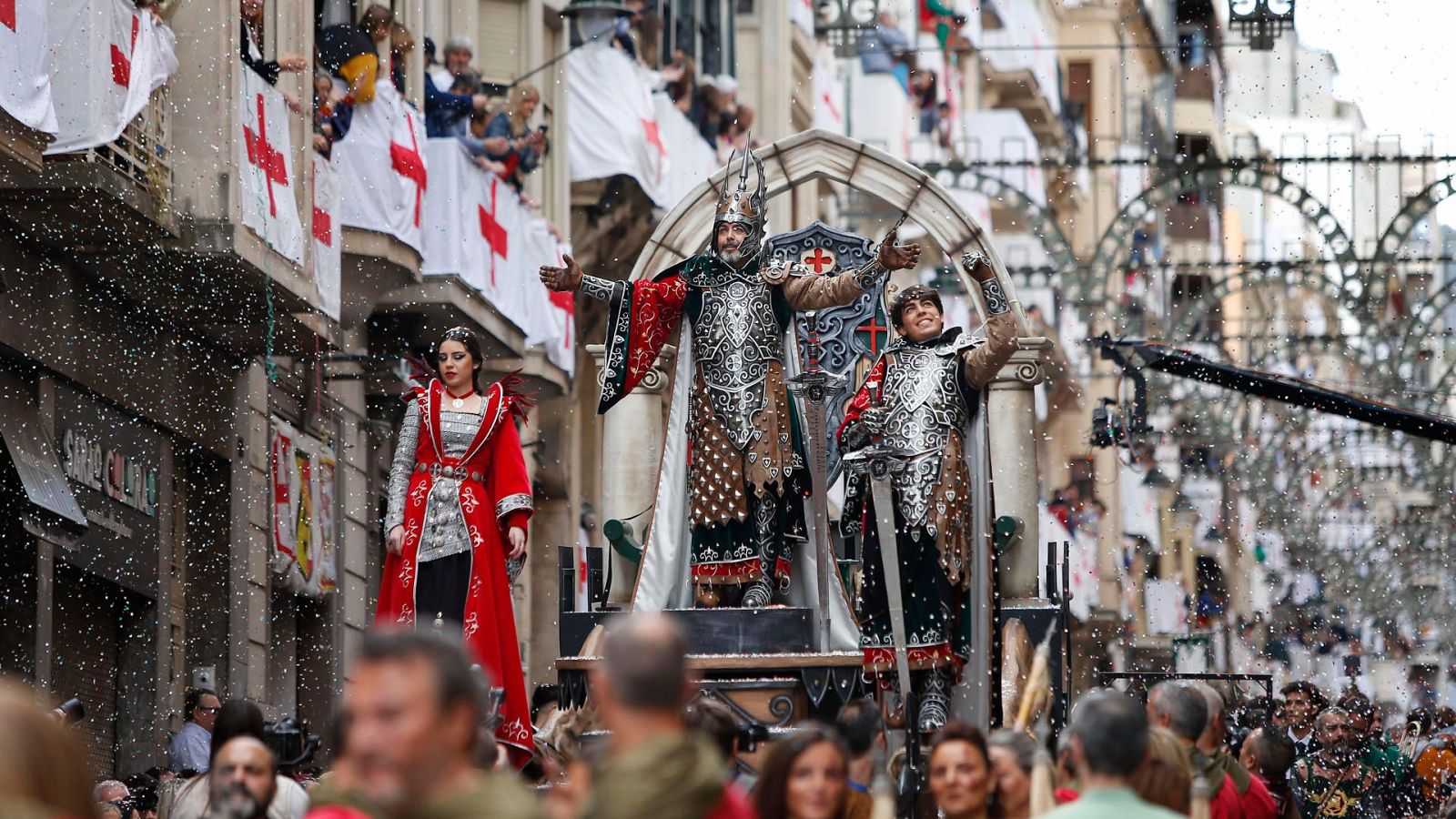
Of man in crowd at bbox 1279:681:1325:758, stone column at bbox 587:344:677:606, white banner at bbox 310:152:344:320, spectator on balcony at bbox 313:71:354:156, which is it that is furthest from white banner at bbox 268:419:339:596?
man in crowd at bbox 1279:681:1325:758

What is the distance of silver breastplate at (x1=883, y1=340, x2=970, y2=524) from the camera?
12.8m

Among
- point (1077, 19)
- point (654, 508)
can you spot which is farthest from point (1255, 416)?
point (654, 508)

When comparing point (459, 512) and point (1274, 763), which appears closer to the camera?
point (1274, 763)

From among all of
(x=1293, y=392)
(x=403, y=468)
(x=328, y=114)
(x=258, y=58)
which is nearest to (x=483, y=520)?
(x=403, y=468)

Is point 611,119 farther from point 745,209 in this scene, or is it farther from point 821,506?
point 821,506

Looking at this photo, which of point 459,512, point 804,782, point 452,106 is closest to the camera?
point 804,782

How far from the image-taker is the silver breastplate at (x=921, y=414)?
1276 cm

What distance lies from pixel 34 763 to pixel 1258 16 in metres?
21.0

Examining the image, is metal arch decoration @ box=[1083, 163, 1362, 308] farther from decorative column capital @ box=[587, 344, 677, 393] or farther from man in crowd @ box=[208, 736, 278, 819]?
man in crowd @ box=[208, 736, 278, 819]

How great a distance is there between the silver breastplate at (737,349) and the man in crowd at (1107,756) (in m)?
6.39

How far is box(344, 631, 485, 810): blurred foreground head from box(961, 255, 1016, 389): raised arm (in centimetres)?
735

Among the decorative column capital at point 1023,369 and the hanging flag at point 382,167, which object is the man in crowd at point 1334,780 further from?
the hanging flag at point 382,167

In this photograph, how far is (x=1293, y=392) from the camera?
62.2 feet

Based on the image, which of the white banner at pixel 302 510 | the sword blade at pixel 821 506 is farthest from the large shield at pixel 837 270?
the white banner at pixel 302 510
